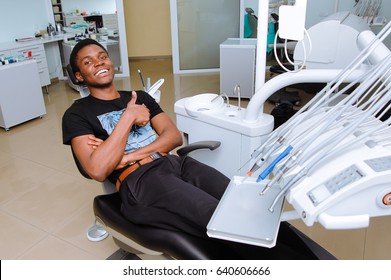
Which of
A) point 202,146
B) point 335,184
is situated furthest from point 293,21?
point 202,146

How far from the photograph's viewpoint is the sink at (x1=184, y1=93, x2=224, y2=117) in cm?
172

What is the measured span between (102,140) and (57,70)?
3946 mm

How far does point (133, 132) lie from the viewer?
1604 mm

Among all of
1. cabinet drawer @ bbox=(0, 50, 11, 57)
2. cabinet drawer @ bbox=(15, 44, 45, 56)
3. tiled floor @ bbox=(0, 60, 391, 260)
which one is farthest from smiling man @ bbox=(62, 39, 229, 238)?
cabinet drawer @ bbox=(15, 44, 45, 56)

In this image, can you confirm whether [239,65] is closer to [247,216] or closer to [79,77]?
[79,77]

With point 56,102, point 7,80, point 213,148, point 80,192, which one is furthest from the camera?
point 56,102

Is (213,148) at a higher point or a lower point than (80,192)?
higher

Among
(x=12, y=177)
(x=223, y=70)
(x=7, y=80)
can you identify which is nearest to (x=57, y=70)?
(x=7, y=80)

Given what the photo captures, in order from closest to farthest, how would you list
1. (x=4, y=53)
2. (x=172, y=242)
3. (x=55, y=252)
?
(x=172, y=242), (x=55, y=252), (x=4, y=53)

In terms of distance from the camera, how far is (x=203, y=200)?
4.02 feet

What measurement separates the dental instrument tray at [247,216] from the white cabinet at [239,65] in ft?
9.33

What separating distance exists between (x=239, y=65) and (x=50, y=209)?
2439mm

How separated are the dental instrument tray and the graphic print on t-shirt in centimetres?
69
